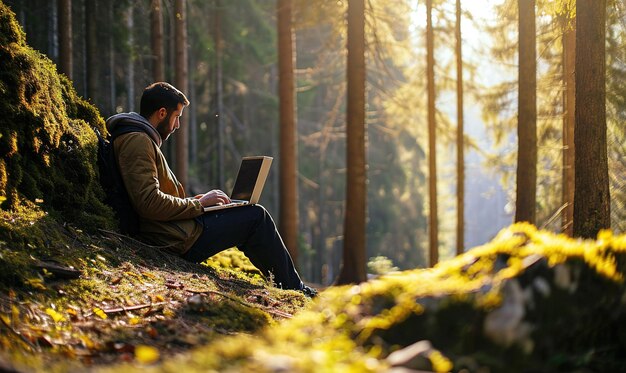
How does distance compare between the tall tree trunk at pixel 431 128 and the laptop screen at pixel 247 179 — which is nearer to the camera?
the laptop screen at pixel 247 179

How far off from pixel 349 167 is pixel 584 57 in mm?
5922

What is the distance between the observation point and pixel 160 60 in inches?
590

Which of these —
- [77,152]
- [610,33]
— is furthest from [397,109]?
[77,152]

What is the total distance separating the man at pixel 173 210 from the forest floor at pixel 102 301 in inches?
10.1

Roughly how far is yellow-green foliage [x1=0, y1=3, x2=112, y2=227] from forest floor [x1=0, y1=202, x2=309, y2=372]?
0.25 meters

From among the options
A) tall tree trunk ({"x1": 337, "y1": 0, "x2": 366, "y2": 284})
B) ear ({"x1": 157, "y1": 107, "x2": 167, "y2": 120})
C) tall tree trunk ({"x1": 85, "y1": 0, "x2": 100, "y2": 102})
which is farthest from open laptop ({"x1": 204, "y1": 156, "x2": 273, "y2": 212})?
tall tree trunk ({"x1": 85, "y1": 0, "x2": 100, "y2": 102})

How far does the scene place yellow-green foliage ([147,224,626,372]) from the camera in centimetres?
263

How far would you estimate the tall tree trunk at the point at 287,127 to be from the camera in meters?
13.9

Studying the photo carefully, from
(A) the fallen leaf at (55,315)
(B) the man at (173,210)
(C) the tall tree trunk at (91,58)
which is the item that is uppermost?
(C) the tall tree trunk at (91,58)

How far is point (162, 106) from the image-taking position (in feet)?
18.9

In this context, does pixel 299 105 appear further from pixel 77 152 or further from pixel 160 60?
pixel 77 152

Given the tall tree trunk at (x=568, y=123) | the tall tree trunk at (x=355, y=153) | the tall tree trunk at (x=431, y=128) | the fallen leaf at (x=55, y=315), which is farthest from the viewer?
the tall tree trunk at (x=431, y=128)

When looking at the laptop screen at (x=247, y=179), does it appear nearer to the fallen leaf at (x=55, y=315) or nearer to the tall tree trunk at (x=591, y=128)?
the fallen leaf at (x=55, y=315)

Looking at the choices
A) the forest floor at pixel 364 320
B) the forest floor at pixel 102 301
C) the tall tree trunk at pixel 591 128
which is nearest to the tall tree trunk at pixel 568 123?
the tall tree trunk at pixel 591 128
